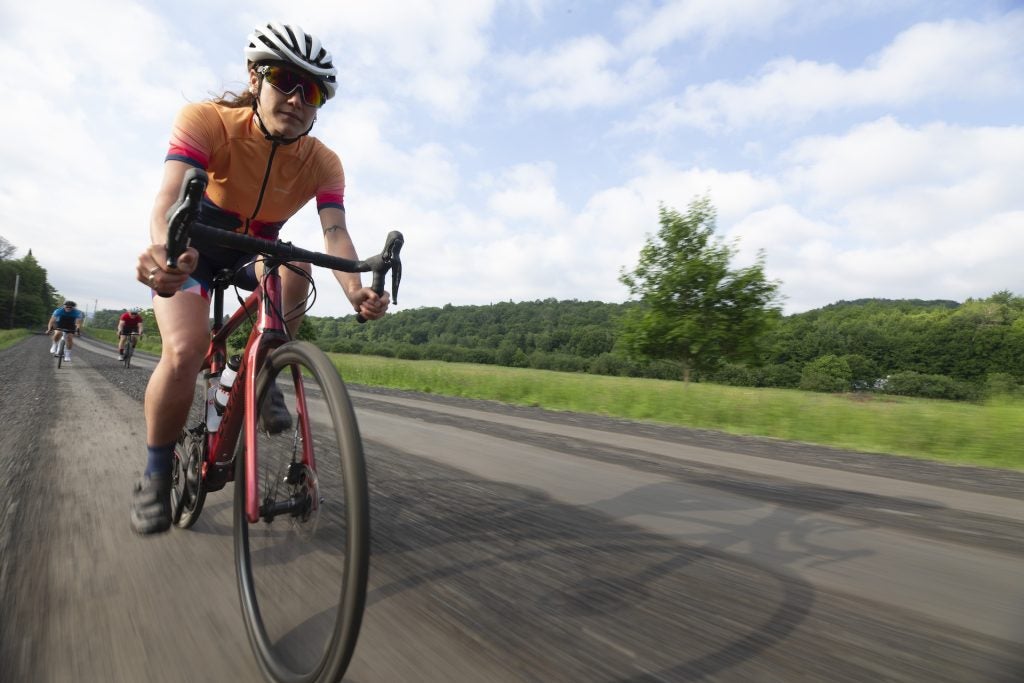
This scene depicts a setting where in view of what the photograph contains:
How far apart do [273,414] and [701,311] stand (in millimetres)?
28844

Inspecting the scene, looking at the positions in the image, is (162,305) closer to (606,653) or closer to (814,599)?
(606,653)

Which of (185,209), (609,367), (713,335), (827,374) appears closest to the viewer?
(185,209)

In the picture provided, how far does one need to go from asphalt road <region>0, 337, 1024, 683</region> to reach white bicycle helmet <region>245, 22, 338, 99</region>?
2.02m

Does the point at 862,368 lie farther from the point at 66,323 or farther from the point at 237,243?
the point at 237,243

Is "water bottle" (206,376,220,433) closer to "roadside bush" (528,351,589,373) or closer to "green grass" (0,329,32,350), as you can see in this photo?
"green grass" (0,329,32,350)

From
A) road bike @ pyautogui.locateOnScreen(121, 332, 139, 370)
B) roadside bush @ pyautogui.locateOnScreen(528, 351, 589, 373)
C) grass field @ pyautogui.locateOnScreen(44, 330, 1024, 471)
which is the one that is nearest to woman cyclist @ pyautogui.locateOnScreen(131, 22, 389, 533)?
grass field @ pyautogui.locateOnScreen(44, 330, 1024, 471)

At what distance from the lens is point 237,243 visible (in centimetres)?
182

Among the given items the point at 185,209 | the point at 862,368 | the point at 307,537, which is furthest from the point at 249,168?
the point at 862,368

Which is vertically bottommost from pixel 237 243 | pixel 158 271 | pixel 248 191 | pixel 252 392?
pixel 252 392

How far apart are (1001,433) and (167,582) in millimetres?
8208

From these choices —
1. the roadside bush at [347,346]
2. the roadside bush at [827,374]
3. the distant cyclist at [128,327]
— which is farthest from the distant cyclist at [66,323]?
the roadside bush at [827,374]

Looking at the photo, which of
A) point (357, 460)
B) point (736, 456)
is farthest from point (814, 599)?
point (736, 456)

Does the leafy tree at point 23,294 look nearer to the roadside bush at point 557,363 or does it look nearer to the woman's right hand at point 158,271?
the roadside bush at point 557,363

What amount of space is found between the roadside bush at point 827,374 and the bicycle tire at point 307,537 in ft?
231
